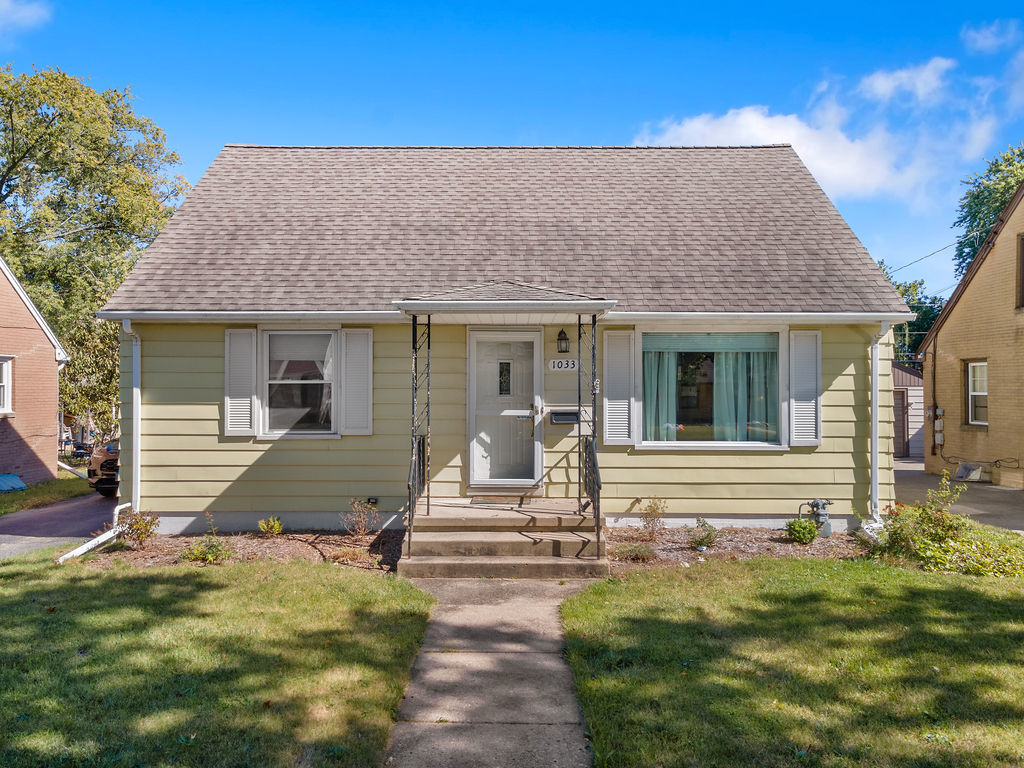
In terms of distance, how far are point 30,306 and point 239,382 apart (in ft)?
38.6

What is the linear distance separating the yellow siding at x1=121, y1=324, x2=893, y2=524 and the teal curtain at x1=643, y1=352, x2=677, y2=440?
363 mm

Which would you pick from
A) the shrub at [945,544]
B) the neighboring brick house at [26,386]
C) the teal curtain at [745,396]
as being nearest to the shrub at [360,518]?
the teal curtain at [745,396]

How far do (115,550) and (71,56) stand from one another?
21.2 m

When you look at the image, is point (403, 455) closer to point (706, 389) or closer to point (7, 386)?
point (706, 389)

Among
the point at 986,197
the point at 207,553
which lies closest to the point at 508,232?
the point at 207,553

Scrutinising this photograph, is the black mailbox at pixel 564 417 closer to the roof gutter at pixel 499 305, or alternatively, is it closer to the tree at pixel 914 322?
the roof gutter at pixel 499 305

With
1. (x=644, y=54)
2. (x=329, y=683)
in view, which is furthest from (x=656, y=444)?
(x=644, y=54)

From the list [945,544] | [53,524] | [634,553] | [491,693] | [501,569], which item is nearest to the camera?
[491,693]

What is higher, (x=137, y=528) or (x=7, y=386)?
(x=7, y=386)

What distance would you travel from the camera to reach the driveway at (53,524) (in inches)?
339

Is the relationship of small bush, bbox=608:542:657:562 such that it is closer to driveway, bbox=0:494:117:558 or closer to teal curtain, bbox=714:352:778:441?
teal curtain, bbox=714:352:778:441

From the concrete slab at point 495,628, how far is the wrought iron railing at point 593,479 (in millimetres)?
1435

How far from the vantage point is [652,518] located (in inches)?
319

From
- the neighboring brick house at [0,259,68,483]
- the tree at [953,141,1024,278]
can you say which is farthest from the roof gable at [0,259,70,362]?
the tree at [953,141,1024,278]
